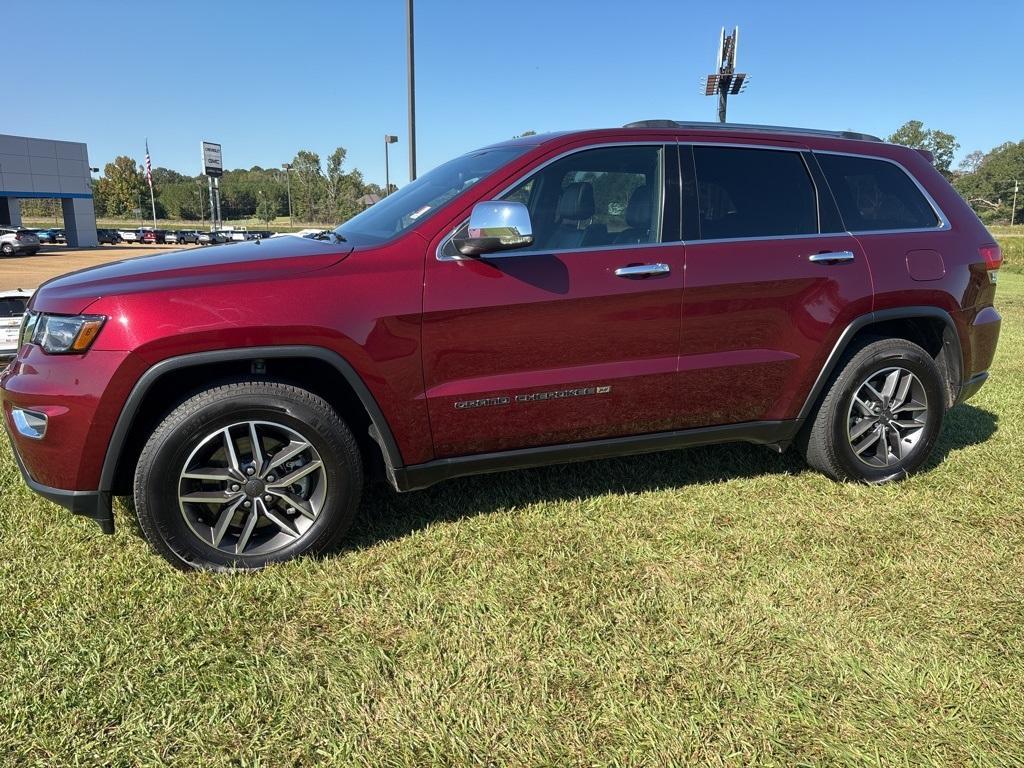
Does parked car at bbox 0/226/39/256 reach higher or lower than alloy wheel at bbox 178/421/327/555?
higher

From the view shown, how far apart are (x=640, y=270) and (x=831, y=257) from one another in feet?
3.63

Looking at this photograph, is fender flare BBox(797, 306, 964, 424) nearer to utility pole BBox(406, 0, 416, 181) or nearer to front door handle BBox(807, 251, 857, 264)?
A: front door handle BBox(807, 251, 857, 264)

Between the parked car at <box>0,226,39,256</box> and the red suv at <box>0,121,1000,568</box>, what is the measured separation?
37.7 meters

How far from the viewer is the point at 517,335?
117 inches

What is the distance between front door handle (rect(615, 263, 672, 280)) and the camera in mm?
3117

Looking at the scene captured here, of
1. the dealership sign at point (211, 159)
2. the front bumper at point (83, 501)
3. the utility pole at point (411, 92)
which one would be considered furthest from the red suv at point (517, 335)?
the dealership sign at point (211, 159)

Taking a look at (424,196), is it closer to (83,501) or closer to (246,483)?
(246,483)

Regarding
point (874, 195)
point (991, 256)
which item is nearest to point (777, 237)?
point (874, 195)

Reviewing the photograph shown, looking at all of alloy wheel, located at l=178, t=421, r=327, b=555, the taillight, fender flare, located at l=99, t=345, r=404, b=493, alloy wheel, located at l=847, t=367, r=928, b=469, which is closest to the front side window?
fender flare, located at l=99, t=345, r=404, b=493

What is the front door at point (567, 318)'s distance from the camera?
9.59 ft

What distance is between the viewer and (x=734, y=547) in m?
3.13

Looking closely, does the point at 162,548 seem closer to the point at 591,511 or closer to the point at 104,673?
the point at 104,673

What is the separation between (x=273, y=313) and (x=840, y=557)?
2628 millimetres

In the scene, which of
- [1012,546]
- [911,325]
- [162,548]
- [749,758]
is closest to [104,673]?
[162,548]
